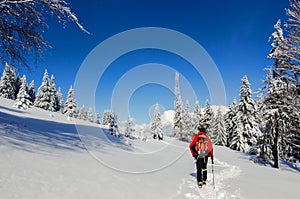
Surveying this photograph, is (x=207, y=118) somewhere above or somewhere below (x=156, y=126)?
above

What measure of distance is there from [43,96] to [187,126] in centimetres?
4345

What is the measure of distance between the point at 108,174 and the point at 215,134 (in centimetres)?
5044

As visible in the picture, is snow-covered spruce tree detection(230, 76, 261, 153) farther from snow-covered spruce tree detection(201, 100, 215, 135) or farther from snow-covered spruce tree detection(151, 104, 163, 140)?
snow-covered spruce tree detection(151, 104, 163, 140)

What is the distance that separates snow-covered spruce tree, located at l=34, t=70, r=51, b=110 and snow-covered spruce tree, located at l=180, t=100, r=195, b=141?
3901 centimetres

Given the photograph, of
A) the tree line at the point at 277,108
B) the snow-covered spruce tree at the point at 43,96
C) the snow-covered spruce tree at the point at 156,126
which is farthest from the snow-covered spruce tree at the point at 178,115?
the snow-covered spruce tree at the point at 43,96

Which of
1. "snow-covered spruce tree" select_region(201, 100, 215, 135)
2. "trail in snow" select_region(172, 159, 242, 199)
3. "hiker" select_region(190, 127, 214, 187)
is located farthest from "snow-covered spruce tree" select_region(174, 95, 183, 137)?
"trail in snow" select_region(172, 159, 242, 199)

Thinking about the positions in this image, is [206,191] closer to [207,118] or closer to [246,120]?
[246,120]

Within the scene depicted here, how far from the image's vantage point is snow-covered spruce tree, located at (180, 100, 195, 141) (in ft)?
201

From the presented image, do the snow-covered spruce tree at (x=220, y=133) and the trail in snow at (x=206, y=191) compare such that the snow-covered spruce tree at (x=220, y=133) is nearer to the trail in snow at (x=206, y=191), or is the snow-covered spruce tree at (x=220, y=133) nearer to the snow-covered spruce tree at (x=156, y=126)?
the snow-covered spruce tree at (x=156, y=126)

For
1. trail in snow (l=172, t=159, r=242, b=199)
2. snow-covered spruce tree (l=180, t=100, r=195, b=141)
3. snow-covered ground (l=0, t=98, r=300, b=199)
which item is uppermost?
snow-covered spruce tree (l=180, t=100, r=195, b=141)

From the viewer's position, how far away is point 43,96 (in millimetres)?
59531

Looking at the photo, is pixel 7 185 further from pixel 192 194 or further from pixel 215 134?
pixel 215 134

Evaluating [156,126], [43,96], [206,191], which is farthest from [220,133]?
Answer: [43,96]

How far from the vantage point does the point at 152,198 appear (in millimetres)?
5523
